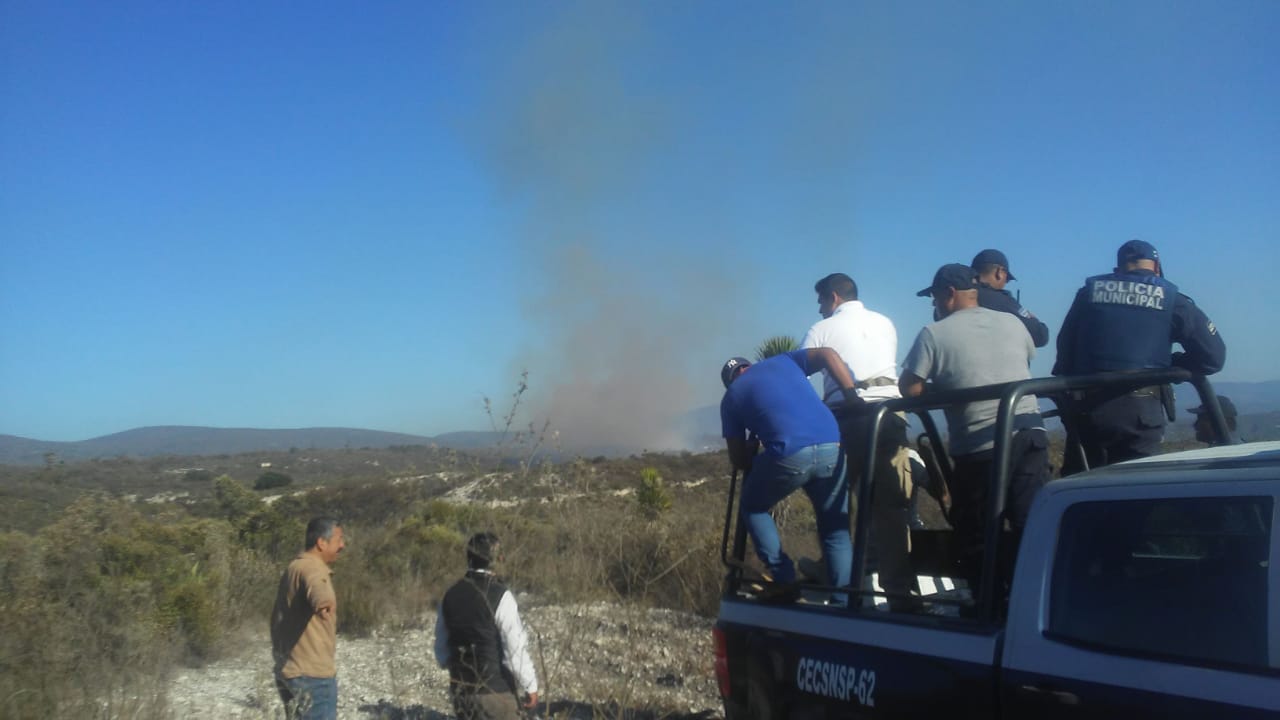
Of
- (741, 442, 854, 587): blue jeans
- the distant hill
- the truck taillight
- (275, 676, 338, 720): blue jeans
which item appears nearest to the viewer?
the truck taillight

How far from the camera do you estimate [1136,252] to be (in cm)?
457

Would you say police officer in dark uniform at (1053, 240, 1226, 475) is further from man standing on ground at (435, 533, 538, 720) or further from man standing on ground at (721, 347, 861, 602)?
man standing on ground at (435, 533, 538, 720)

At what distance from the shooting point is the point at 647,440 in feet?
116

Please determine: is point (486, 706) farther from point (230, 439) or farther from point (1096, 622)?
point (230, 439)

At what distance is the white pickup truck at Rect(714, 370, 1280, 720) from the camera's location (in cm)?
228

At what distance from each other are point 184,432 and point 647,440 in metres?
55.8

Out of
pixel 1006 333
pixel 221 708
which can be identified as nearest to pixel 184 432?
pixel 221 708

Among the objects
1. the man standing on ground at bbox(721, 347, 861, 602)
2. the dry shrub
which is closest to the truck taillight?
the man standing on ground at bbox(721, 347, 861, 602)

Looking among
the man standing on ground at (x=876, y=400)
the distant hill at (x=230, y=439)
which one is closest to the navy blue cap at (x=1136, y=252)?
the man standing on ground at (x=876, y=400)

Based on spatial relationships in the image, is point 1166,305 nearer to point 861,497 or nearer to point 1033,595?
point 861,497

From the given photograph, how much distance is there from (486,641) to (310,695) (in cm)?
114

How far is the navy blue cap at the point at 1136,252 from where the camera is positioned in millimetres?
4566

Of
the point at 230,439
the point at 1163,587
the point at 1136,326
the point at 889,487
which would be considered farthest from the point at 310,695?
the point at 230,439

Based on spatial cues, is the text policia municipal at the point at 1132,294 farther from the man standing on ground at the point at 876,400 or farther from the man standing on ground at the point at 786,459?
the man standing on ground at the point at 786,459
